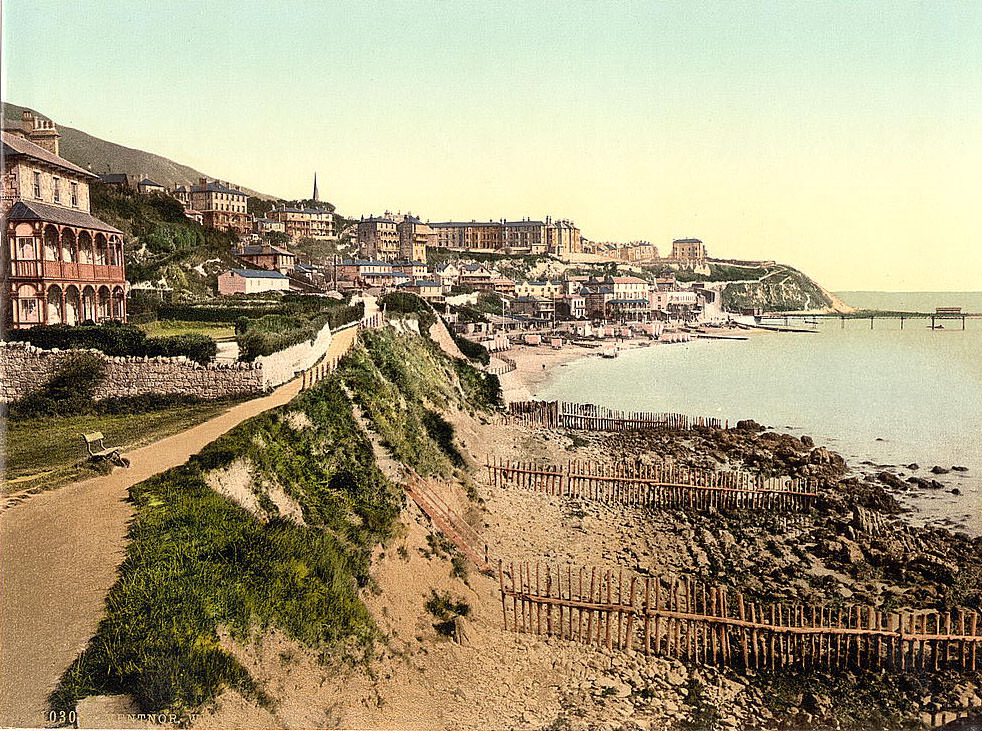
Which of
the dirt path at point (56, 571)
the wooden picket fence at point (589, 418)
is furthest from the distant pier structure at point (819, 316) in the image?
the dirt path at point (56, 571)

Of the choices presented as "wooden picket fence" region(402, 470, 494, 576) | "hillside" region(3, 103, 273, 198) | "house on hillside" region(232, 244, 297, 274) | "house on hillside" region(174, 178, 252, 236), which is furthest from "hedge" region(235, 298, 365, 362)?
"wooden picket fence" region(402, 470, 494, 576)

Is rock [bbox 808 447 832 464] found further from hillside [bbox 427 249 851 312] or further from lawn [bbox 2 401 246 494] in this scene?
lawn [bbox 2 401 246 494]

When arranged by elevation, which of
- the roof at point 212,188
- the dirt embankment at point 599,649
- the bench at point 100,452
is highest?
the roof at point 212,188

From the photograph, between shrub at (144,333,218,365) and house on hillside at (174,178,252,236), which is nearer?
shrub at (144,333,218,365)

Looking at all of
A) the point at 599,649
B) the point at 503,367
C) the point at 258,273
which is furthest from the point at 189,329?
the point at 503,367

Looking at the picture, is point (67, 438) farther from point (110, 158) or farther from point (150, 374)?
point (110, 158)

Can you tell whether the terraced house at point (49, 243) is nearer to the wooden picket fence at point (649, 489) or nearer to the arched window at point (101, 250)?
the arched window at point (101, 250)
